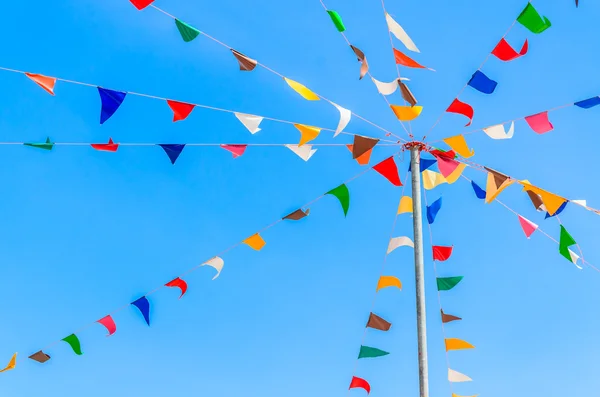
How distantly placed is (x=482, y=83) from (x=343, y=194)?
76.0 inches

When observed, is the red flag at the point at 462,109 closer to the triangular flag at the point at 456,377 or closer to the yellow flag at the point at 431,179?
the yellow flag at the point at 431,179

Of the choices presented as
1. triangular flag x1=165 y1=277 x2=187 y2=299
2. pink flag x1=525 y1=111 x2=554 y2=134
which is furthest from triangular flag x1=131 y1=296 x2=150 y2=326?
pink flag x1=525 y1=111 x2=554 y2=134

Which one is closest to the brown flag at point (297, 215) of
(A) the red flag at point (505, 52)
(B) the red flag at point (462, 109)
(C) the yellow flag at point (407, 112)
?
(C) the yellow flag at point (407, 112)

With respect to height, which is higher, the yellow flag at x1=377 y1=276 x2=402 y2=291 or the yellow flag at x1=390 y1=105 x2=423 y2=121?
the yellow flag at x1=390 y1=105 x2=423 y2=121

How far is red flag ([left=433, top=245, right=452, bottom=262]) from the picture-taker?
823 cm

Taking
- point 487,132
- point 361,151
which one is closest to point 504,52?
point 487,132

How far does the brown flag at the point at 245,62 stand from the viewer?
685 cm

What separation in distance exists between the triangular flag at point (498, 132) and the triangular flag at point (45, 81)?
181 inches

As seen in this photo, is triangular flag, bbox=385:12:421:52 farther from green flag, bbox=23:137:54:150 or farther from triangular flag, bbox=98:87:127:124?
green flag, bbox=23:137:54:150

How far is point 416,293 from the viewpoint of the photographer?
654 centimetres

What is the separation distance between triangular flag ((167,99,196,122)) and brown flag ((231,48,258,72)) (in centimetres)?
80

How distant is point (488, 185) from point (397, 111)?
1.40 m

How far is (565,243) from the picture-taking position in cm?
782

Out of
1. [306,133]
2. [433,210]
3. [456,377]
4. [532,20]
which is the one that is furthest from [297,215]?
[532,20]
